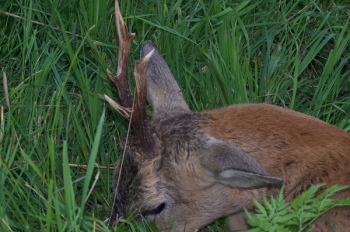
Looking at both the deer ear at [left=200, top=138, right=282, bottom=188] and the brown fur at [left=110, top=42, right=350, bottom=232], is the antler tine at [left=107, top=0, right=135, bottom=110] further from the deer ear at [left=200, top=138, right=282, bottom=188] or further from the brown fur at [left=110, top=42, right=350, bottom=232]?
the deer ear at [left=200, top=138, right=282, bottom=188]

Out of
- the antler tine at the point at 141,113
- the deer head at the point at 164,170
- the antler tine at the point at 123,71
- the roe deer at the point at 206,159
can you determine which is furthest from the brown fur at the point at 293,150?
the antler tine at the point at 123,71

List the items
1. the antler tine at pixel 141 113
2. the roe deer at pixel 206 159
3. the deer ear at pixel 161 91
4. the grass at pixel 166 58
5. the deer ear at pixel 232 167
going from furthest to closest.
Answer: the grass at pixel 166 58 < the deer ear at pixel 161 91 < the roe deer at pixel 206 159 < the antler tine at pixel 141 113 < the deer ear at pixel 232 167

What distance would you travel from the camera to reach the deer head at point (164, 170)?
485 cm

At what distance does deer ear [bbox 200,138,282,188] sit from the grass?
86 centimetres

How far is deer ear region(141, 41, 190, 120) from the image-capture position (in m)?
5.33

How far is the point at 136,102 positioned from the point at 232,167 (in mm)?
676

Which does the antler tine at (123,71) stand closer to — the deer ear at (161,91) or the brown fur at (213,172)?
the brown fur at (213,172)

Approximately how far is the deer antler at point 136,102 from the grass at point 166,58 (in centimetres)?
78

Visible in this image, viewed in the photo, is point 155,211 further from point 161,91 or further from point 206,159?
point 161,91

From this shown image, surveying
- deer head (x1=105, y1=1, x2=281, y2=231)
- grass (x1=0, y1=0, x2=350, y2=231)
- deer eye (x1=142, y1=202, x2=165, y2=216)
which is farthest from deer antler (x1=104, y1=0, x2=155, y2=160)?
grass (x1=0, y1=0, x2=350, y2=231)

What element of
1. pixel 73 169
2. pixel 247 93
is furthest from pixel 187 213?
pixel 247 93

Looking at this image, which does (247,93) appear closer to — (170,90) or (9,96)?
(170,90)

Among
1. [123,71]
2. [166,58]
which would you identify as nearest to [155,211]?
[123,71]

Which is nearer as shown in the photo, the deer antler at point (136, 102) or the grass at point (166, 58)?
the deer antler at point (136, 102)
